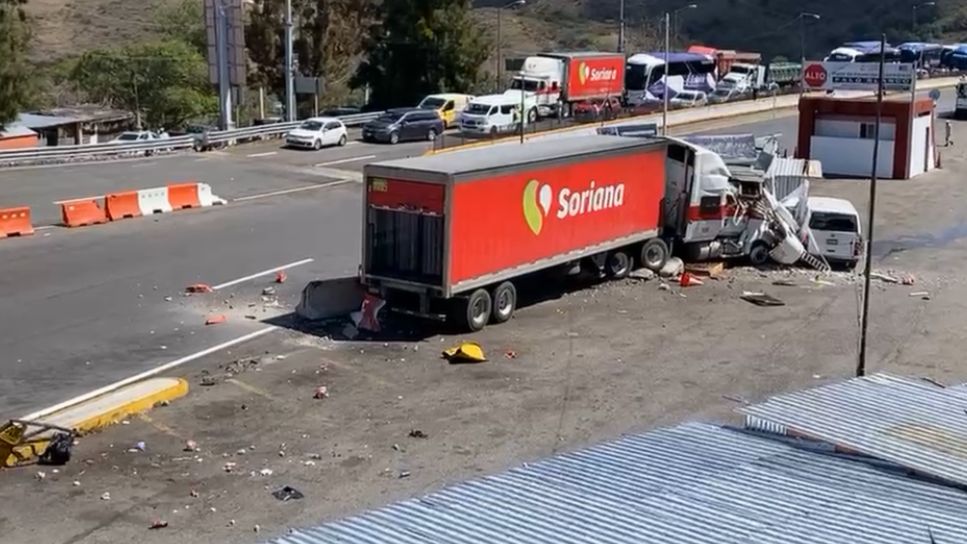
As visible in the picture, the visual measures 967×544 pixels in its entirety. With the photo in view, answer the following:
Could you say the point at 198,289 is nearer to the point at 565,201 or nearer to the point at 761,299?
the point at 565,201

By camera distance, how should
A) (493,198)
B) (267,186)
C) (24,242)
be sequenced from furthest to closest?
(267,186) → (24,242) → (493,198)

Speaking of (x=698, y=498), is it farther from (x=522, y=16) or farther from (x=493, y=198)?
(x=522, y=16)

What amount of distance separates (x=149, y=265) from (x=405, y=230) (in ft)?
27.7

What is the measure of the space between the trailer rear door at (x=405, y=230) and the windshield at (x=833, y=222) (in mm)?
12852

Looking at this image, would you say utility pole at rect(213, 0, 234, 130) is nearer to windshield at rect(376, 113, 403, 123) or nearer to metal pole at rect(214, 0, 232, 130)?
metal pole at rect(214, 0, 232, 130)

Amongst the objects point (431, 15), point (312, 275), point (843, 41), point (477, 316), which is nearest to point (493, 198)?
point (477, 316)

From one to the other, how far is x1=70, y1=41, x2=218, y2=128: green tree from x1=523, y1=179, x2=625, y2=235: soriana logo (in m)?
62.8

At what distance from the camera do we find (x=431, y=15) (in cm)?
7488

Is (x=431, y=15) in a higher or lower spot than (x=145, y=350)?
higher

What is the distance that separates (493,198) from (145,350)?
7.06 meters

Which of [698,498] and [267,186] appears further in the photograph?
[267,186]

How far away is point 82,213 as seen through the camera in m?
34.9

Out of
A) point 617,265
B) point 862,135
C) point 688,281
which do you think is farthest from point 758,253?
point 862,135

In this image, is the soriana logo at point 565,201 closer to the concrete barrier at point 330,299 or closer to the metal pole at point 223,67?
the concrete barrier at point 330,299
